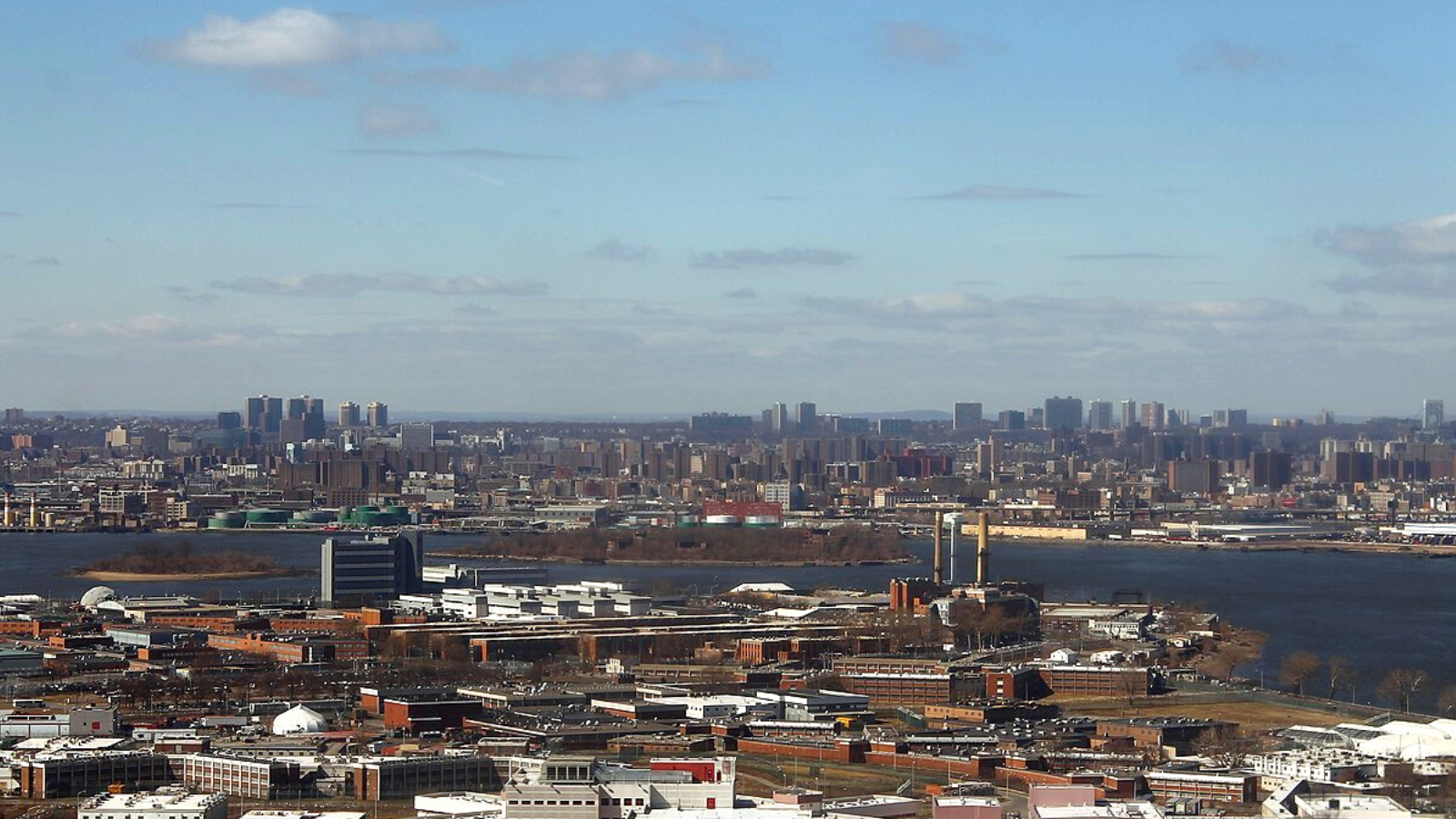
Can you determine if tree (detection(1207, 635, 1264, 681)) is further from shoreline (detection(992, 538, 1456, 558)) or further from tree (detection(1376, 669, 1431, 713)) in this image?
shoreline (detection(992, 538, 1456, 558))

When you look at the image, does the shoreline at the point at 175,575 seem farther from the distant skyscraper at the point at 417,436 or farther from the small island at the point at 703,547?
the distant skyscraper at the point at 417,436

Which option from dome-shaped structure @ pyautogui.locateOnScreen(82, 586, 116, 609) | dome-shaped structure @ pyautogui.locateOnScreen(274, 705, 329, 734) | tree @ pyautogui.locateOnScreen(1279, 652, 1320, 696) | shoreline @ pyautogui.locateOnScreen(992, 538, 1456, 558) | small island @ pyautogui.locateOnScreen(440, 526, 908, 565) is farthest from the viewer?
shoreline @ pyautogui.locateOnScreen(992, 538, 1456, 558)

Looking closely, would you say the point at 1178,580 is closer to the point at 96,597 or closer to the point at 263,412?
the point at 96,597

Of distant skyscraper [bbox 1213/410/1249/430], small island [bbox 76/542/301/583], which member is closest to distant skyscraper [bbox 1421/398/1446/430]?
distant skyscraper [bbox 1213/410/1249/430]

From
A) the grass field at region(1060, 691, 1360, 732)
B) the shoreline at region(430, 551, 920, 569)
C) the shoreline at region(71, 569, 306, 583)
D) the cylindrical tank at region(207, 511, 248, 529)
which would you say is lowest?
the grass field at region(1060, 691, 1360, 732)

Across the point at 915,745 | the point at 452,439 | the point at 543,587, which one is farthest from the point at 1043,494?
the point at 915,745

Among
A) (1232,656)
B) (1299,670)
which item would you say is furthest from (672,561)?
(1299,670)

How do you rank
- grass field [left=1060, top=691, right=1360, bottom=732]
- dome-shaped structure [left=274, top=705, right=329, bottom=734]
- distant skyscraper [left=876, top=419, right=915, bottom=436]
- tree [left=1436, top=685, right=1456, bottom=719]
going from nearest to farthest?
dome-shaped structure [left=274, top=705, right=329, bottom=734], grass field [left=1060, top=691, right=1360, bottom=732], tree [left=1436, top=685, right=1456, bottom=719], distant skyscraper [left=876, top=419, right=915, bottom=436]
